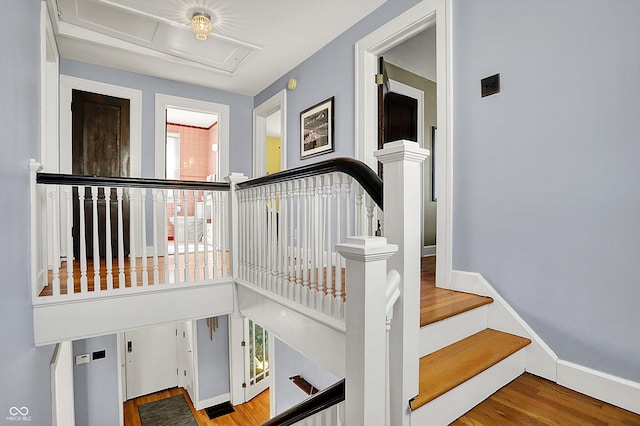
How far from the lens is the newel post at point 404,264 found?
3.96ft

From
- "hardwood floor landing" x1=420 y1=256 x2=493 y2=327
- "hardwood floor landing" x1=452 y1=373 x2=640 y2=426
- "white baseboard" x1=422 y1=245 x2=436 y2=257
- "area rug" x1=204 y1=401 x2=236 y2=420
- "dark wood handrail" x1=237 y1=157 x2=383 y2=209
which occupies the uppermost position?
"dark wood handrail" x1=237 y1=157 x2=383 y2=209

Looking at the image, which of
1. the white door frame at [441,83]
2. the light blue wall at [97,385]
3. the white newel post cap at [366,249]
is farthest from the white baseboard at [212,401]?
the white newel post cap at [366,249]

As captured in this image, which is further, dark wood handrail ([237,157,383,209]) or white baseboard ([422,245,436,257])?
white baseboard ([422,245,436,257])

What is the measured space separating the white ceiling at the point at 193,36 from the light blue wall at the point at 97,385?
347cm

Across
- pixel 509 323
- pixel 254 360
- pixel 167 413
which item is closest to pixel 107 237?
pixel 509 323

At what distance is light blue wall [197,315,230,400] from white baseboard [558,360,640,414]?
468 cm

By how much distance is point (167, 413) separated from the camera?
5289mm

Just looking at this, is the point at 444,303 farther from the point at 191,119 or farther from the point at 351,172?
the point at 191,119

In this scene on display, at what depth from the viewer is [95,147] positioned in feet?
13.2

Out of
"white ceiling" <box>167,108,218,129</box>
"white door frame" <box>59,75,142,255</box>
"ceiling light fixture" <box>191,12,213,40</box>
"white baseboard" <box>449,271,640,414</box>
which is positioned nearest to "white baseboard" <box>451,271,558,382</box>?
"white baseboard" <box>449,271,640,414</box>

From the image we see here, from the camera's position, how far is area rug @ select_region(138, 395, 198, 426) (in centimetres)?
506

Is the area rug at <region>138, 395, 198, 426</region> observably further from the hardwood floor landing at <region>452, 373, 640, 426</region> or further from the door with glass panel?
the hardwood floor landing at <region>452, 373, 640, 426</region>

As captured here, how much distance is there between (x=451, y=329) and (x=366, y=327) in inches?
40.9

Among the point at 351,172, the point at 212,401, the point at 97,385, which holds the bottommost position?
the point at 212,401
